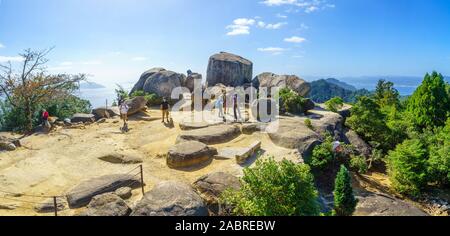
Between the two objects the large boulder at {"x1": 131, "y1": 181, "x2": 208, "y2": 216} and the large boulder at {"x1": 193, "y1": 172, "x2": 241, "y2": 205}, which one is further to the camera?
the large boulder at {"x1": 193, "y1": 172, "x2": 241, "y2": 205}

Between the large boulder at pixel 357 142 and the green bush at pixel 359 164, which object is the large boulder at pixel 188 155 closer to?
the green bush at pixel 359 164

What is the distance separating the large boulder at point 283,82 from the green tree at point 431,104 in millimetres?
11088

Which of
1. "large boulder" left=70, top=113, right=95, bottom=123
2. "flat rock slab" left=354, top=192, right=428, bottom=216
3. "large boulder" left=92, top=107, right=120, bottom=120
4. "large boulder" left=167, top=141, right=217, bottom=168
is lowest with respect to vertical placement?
"flat rock slab" left=354, top=192, right=428, bottom=216

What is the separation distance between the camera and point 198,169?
14.3 meters

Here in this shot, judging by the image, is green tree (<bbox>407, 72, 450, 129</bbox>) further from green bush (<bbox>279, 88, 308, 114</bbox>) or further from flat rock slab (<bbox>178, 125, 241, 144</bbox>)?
flat rock slab (<bbox>178, 125, 241, 144</bbox>)

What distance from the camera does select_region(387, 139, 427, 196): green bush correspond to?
16.5 m

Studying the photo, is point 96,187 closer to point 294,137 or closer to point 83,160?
point 83,160

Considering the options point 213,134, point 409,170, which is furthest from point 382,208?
point 213,134

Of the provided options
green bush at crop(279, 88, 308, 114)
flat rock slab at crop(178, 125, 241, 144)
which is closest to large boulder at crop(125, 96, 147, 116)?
flat rock slab at crop(178, 125, 241, 144)

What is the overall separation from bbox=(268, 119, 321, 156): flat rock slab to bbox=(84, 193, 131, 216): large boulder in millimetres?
9133

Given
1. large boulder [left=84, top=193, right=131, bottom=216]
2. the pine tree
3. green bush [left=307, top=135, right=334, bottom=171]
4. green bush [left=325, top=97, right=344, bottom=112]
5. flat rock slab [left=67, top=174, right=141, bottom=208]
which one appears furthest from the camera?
green bush [left=325, top=97, right=344, bottom=112]

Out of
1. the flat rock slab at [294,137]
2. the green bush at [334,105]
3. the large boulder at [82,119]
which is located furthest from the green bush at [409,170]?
the large boulder at [82,119]

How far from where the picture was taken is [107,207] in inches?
380
